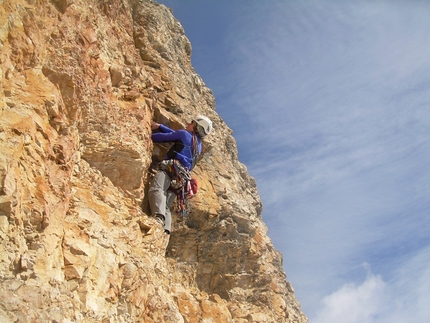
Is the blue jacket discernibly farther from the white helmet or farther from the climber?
the white helmet

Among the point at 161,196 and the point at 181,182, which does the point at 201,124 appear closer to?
the point at 181,182

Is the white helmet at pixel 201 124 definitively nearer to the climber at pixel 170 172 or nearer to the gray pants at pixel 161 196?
the climber at pixel 170 172

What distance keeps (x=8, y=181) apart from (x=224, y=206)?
215 inches

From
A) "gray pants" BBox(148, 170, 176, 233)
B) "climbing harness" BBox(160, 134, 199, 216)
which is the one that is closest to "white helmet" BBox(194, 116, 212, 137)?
"climbing harness" BBox(160, 134, 199, 216)

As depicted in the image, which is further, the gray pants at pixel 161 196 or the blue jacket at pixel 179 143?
the blue jacket at pixel 179 143

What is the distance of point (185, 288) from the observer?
311 inches

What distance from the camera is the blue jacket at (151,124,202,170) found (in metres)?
8.14

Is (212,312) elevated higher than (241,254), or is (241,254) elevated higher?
(241,254)

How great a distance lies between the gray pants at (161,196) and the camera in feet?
24.6

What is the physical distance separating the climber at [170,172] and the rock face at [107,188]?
0.30 m

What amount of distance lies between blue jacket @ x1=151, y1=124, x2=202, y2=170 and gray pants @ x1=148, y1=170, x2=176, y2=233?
0.46 metres

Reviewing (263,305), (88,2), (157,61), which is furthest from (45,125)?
(263,305)

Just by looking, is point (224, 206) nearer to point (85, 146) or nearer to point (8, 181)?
point (85, 146)

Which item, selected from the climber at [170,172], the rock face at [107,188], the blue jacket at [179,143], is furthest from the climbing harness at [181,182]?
the rock face at [107,188]
